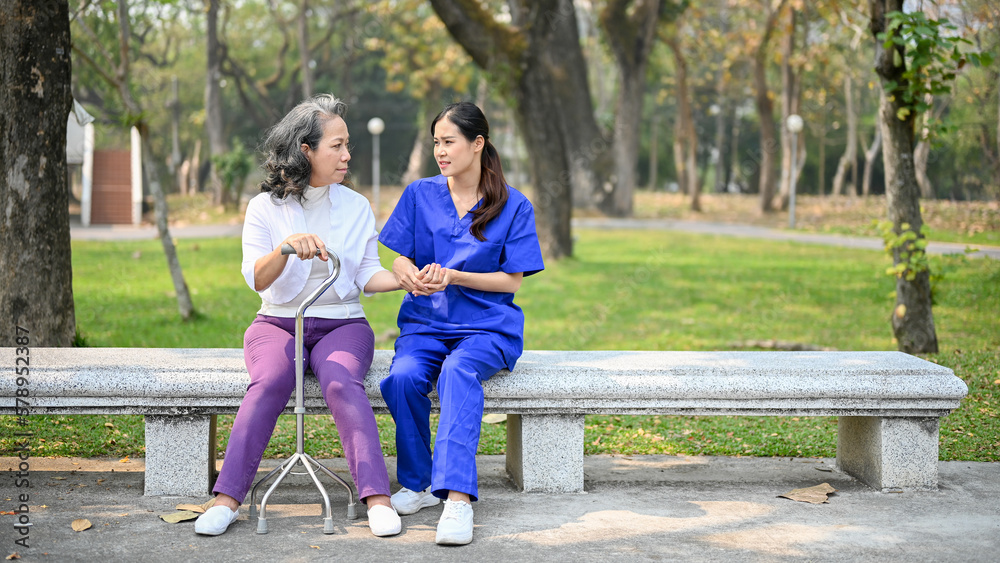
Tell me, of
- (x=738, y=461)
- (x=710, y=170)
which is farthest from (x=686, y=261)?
(x=710, y=170)

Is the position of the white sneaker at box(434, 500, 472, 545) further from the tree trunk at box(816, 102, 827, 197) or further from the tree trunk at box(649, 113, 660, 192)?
the tree trunk at box(649, 113, 660, 192)

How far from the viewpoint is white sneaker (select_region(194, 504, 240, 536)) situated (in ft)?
10.5

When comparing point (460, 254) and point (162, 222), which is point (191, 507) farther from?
point (162, 222)

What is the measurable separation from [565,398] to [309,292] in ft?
3.67

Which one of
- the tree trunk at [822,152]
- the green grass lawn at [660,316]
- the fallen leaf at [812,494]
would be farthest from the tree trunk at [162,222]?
the tree trunk at [822,152]

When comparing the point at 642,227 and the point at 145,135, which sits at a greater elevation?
the point at 145,135

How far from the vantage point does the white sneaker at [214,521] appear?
3.21 metres

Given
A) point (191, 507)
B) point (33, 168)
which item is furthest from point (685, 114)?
point (191, 507)

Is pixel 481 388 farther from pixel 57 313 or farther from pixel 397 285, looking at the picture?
pixel 57 313

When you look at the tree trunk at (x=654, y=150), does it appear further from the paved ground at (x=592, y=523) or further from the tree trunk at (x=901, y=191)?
the paved ground at (x=592, y=523)

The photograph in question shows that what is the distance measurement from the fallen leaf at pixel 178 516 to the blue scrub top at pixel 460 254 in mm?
1067

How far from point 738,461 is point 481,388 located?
5.23 ft

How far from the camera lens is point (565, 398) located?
12.2 ft

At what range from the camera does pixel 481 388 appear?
3.51 metres
